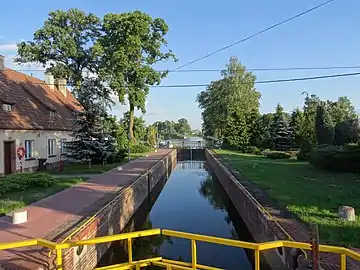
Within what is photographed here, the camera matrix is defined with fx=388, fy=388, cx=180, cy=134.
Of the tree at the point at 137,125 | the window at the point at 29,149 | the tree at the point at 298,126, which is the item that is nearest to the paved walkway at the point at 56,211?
the window at the point at 29,149

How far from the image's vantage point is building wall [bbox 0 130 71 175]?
67.7 feet

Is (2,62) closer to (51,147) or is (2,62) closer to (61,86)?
(51,147)

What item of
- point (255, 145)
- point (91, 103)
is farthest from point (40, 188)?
point (255, 145)

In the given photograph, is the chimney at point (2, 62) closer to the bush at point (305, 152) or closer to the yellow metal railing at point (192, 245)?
the bush at point (305, 152)

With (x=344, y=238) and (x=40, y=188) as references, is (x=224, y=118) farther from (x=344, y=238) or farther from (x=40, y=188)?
(x=344, y=238)

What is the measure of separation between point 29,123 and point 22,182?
8.04 metres

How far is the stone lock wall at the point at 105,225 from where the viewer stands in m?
8.12

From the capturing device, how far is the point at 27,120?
2350 cm

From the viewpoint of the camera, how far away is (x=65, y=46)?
133 feet

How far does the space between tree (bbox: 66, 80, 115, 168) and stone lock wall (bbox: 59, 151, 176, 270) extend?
7.87 metres

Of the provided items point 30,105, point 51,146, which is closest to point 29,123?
point 30,105

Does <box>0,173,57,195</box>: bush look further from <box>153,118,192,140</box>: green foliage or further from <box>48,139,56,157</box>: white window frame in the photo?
<box>153,118,192,140</box>: green foliage

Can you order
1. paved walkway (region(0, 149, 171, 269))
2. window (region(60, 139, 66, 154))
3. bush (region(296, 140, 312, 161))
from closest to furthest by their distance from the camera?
paved walkway (region(0, 149, 171, 269)) → window (region(60, 139, 66, 154)) → bush (region(296, 140, 312, 161))

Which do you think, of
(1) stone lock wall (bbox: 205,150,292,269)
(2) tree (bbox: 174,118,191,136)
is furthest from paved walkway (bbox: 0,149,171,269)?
(2) tree (bbox: 174,118,191,136)
